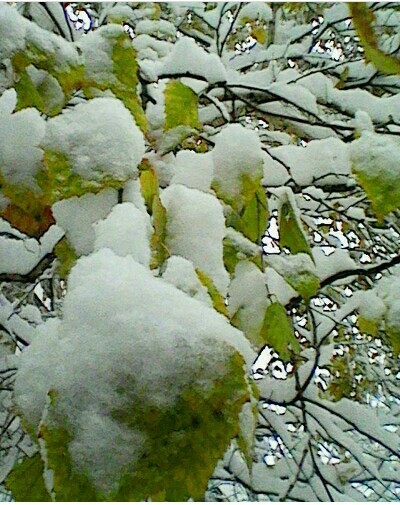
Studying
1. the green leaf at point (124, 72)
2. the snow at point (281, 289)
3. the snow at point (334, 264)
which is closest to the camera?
the green leaf at point (124, 72)

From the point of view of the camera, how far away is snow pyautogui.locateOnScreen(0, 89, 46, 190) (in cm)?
61

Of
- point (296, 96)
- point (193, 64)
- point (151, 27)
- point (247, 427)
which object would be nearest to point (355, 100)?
point (296, 96)

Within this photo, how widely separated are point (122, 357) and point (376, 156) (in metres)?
0.44

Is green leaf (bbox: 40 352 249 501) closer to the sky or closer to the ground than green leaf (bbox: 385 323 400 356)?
closer to the ground

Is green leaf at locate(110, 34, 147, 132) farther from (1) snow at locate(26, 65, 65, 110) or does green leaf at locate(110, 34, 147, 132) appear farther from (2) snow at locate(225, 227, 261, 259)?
(2) snow at locate(225, 227, 261, 259)

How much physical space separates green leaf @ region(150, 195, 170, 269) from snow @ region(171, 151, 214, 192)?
118 millimetres

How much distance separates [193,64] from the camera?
1029 mm

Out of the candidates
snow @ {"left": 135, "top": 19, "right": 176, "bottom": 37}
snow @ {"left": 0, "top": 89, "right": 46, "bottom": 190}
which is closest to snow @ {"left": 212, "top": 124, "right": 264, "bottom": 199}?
snow @ {"left": 0, "top": 89, "right": 46, "bottom": 190}

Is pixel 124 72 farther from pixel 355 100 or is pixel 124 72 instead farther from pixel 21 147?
pixel 355 100

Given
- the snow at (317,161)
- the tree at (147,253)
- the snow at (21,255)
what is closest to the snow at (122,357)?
the tree at (147,253)

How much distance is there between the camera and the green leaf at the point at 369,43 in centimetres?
61

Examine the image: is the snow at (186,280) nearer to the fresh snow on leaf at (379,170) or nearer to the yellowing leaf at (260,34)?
the fresh snow on leaf at (379,170)

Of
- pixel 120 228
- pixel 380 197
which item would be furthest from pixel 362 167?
pixel 120 228

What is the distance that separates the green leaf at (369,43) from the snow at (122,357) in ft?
1.17
